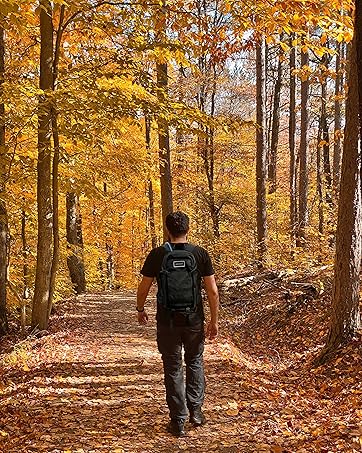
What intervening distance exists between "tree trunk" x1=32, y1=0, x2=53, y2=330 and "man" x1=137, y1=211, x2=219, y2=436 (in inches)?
182

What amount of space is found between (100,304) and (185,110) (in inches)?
305

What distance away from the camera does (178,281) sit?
4.84 m

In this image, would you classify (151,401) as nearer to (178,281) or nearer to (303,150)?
(178,281)

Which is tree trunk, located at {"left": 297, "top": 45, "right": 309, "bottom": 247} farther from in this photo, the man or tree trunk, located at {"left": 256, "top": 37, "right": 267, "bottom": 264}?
the man

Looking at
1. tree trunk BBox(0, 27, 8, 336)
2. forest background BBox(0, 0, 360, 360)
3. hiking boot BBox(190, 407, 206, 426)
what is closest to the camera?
hiking boot BBox(190, 407, 206, 426)

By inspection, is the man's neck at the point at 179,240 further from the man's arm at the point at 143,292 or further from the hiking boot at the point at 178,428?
the hiking boot at the point at 178,428

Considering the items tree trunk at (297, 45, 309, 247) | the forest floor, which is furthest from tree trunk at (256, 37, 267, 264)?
the forest floor

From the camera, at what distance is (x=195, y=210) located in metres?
24.5

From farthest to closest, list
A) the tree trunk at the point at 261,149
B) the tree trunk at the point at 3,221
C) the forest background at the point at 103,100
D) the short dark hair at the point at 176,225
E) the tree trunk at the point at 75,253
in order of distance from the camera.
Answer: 1. the tree trunk at the point at 75,253
2. the tree trunk at the point at 261,149
3. the tree trunk at the point at 3,221
4. the forest background at the point at 103,100
5. the short dark hair at the point at 176,225

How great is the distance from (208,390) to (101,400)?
138 cm

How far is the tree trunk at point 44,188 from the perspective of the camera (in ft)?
29.9

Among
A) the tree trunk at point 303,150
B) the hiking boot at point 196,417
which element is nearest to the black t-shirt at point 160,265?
the hiking boot at point 196,417

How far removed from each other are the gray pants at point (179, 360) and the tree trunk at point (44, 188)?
198 inches

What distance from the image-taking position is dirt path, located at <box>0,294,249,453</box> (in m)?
5.02
